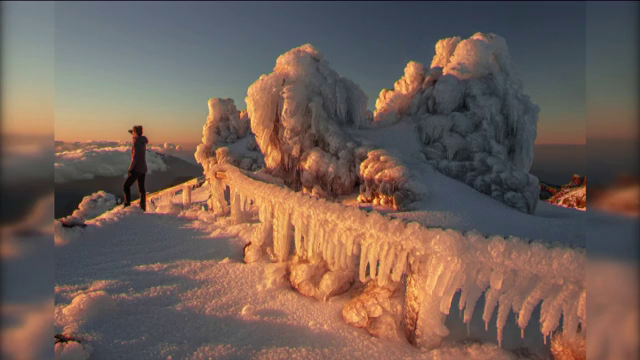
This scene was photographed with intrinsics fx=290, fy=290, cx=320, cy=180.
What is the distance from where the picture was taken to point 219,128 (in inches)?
666

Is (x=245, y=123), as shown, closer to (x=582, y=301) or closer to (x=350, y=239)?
(x=350, y=239)

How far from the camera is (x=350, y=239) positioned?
2861 mm

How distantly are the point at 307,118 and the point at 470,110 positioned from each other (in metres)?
5.75

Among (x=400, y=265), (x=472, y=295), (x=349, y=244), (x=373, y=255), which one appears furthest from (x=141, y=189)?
(x=472, y=295)

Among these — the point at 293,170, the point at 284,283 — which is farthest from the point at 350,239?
the point at 293,170

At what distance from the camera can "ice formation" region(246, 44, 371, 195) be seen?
916 centimetres

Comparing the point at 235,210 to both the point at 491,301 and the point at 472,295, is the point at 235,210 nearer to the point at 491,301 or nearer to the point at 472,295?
the point at 472,295

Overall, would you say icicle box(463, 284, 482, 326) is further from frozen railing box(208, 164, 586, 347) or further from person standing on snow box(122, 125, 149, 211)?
person standing on snow box(122, 125, 149, 211)

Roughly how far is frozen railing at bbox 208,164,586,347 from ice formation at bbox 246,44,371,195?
18.5 ft

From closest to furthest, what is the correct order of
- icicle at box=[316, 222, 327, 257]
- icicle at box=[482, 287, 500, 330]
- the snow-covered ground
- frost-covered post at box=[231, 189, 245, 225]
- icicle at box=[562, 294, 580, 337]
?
icicle at box=[562, 294, 580, 337]
icicle at box=[482, 287, 500, 330]
the snow-covered ground
icicle at box=[316, 222, 327, 257]
frost-covered post at box=[231, 189, 245, 225]

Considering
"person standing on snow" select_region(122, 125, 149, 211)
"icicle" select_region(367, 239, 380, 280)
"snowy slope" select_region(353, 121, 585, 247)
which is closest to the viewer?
"icicle" select_region(367, 239, 380, 280)

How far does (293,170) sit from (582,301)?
8586 millimetres

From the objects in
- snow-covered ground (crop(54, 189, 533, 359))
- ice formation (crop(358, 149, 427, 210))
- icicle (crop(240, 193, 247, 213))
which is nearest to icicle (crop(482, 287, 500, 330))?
snow-covered ground (crop(54, 189, 533, 359))

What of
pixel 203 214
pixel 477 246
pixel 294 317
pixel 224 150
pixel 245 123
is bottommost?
pixel 294 317
